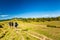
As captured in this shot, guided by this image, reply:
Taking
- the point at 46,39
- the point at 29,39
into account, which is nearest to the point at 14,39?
the point at 29,39

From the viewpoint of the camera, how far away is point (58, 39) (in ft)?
90.0

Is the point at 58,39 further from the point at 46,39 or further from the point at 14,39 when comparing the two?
the point at 14,39

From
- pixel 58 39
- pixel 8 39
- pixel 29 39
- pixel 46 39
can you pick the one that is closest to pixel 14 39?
pixel 8 39

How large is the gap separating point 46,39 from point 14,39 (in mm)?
7369

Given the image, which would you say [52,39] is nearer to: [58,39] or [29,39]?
[58,39]

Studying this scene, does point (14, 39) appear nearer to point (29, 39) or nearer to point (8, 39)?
point (8, 39)

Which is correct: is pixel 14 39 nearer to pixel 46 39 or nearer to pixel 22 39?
pixel 22 39

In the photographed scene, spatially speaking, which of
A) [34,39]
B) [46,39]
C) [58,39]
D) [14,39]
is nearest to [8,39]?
[14,39]

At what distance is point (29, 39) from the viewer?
2855cm

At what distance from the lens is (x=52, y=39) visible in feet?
91.3

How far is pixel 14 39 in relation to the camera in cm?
2873

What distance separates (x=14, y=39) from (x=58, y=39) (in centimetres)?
998

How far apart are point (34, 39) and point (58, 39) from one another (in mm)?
5398

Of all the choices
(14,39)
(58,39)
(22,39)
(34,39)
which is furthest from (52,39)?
(14,39)
